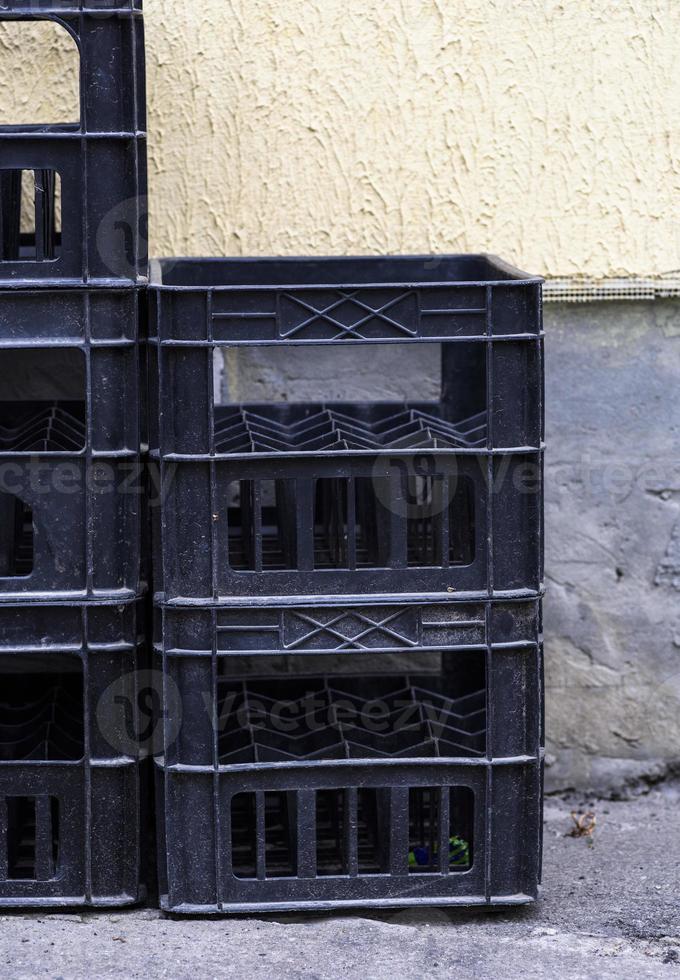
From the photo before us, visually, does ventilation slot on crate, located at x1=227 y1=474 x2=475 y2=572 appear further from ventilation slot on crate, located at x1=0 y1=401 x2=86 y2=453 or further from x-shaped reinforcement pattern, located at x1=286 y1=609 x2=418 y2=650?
ventilation slot on crate, located at x1=0 y1=401 x2=86 y2=453

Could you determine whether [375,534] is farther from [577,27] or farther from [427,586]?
[577,27]

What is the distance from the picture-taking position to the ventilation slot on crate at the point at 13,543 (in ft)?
10.0

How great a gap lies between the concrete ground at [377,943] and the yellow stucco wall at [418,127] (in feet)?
6.23

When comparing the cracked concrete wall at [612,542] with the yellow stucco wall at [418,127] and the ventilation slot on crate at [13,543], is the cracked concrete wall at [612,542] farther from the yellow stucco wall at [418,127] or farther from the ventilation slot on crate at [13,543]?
the ventilation slot on crate at [13,543]

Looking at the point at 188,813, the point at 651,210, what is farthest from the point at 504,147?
the point at 188,813

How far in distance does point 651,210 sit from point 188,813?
2.26 metres

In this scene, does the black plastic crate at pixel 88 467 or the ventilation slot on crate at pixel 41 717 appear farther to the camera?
the ventilation slot on crate at pixel 41 717

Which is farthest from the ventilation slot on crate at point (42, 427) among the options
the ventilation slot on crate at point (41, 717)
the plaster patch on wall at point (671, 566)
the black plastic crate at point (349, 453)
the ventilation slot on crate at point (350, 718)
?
the plaster patch on wall at point (671, 566)

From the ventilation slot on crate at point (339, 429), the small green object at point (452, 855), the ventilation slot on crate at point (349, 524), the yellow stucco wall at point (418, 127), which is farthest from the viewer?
the yellow stucco wall at point (418, 127)

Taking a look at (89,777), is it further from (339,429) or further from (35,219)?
(35,219)

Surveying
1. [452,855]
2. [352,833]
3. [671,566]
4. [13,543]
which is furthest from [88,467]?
[671,566]

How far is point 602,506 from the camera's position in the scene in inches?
154

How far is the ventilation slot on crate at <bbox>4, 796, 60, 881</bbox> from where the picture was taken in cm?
299

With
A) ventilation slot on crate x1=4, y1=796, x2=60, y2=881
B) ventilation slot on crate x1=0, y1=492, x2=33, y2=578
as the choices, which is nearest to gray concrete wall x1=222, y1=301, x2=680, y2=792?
ventilation slot on crate x1=0, y1=492, x2=33, y2=578
